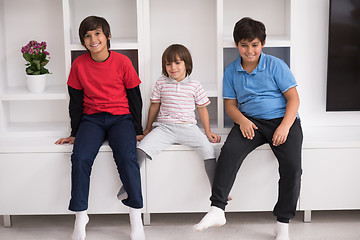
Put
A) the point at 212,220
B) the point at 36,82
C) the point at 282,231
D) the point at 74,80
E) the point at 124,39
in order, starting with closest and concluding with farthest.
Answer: the point at 212,220, the point at 282,231, the point at 74,80, the point at 36,82, the point at 124,39

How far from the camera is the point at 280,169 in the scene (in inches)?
89.7

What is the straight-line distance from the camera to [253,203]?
243 centimetres

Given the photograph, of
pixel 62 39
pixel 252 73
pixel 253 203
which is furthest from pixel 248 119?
pixel 62 39

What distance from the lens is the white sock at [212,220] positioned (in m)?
2.14

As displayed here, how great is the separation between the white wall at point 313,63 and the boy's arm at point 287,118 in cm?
44

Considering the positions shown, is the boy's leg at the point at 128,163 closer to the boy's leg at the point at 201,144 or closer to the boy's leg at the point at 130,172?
the boy's leg at the point at 130,172

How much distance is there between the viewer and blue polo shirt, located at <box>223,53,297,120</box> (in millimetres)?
2373

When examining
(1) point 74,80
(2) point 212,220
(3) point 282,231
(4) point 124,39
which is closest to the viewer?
(2) point 212,220

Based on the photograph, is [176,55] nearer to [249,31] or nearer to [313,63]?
[249,31]

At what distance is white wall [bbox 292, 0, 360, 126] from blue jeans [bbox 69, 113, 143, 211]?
3.24ft

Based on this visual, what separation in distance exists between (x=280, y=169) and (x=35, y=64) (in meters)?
1.30

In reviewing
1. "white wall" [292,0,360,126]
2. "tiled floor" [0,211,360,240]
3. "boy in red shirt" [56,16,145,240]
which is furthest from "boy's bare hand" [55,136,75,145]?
"white wall" [292,0,360,126]

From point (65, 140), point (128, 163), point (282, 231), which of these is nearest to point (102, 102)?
point (65, 140)

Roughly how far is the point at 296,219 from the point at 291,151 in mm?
444
